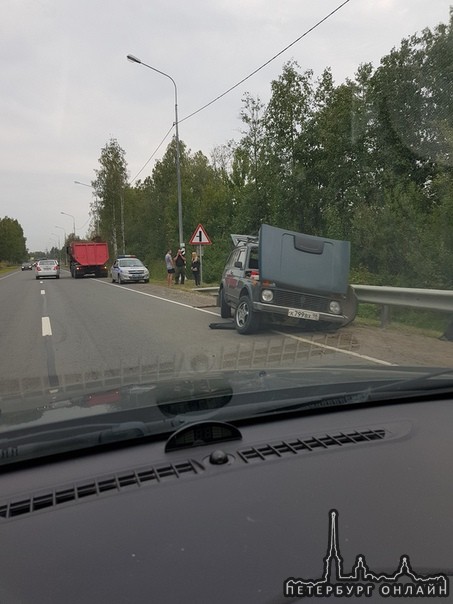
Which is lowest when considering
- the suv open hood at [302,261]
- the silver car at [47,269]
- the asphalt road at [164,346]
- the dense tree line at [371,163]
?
the silver car at [47,269]

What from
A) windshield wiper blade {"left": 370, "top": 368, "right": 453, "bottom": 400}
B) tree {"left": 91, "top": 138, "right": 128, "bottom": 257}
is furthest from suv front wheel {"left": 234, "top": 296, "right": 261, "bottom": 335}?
tree {"left": 91, "top": 138, "right": 128, "bottom": 257}

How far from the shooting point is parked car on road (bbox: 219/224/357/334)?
9.75m

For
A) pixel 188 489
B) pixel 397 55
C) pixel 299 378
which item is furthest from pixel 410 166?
pixel 188 489

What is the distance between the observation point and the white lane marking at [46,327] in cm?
1037

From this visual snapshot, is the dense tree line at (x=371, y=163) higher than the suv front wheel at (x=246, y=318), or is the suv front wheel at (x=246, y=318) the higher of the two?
the dense tree line at (x=371, y=163)

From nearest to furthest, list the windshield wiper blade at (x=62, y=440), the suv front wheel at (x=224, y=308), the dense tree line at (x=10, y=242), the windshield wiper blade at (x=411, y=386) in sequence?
the windshield wiper blade at (x=62, y=440) → the windshield wiper blade at (x=411, y=386) → the suv front wheel at (x=224, y=308) → the dense tree line at (x=10, y=242)

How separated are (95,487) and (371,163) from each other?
2268 centimetres

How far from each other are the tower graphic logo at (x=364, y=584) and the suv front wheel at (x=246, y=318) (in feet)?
26.8

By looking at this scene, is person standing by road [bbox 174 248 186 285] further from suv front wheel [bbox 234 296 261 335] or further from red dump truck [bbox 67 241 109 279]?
suv front wheel [bbox 234 296 261 335]

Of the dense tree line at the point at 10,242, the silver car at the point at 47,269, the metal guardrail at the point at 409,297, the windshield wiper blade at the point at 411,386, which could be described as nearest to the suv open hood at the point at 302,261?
the metal guardrail at the point at 409,297

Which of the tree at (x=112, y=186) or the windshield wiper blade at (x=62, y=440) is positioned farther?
the tree at (x=112, y=186)

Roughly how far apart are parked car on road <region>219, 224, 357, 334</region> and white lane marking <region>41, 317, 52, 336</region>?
358cm

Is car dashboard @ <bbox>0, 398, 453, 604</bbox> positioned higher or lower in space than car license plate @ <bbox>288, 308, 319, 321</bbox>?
higher

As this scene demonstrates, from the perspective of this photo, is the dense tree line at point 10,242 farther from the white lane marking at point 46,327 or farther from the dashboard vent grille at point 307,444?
the dashboard vent grille at point 307,444
